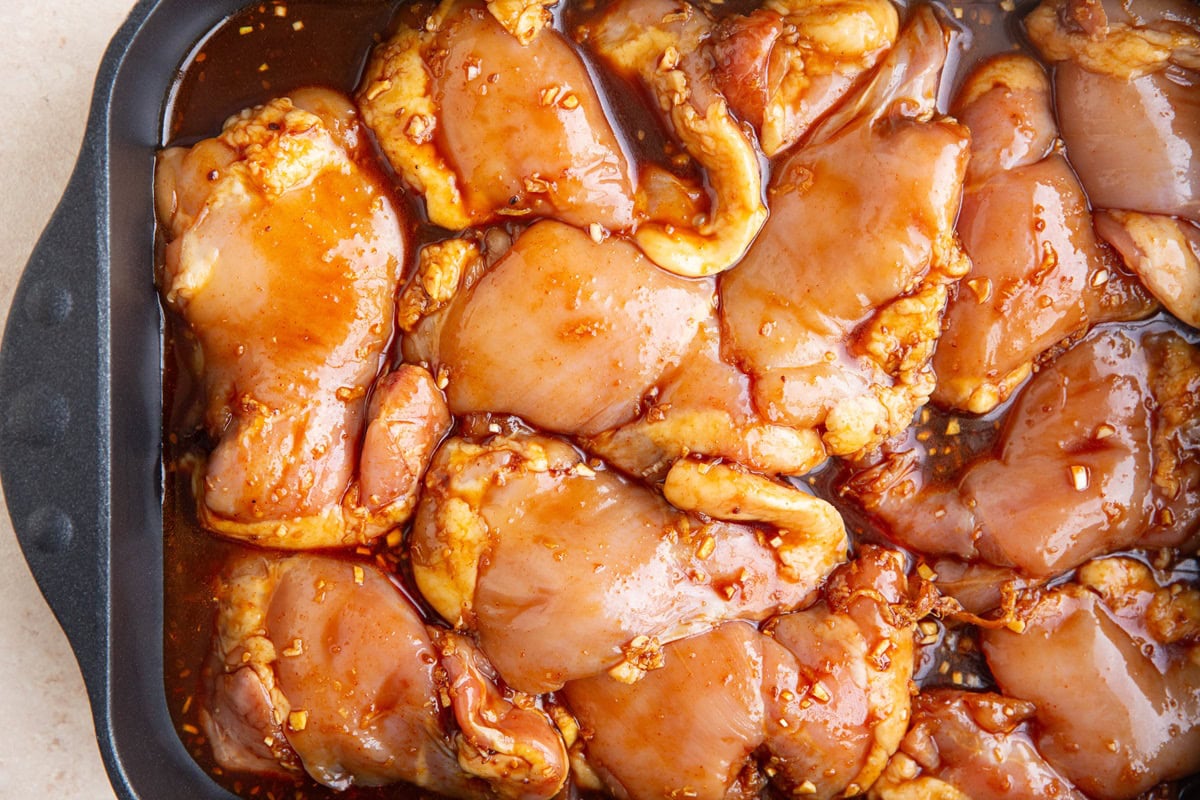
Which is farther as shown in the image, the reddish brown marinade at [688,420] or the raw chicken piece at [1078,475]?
the raw chicken piece at [1078,475]

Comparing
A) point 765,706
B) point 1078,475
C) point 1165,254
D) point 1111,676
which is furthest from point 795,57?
point 1111,676

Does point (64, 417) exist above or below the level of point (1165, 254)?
above

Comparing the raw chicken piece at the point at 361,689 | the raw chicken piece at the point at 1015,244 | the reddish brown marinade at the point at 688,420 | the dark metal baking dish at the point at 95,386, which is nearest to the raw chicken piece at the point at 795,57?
the reddish brown marinade at the point at 688,420

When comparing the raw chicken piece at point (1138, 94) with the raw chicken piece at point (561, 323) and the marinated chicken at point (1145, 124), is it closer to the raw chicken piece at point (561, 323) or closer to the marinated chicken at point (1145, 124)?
the marinated chicken at point (1145, 124)

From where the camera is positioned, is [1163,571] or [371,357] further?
[1163,571]

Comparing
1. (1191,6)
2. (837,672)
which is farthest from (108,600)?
(1191,6)

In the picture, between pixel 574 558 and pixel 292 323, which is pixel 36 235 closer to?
pixel 292 323

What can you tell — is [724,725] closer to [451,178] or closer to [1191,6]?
[451,178]
